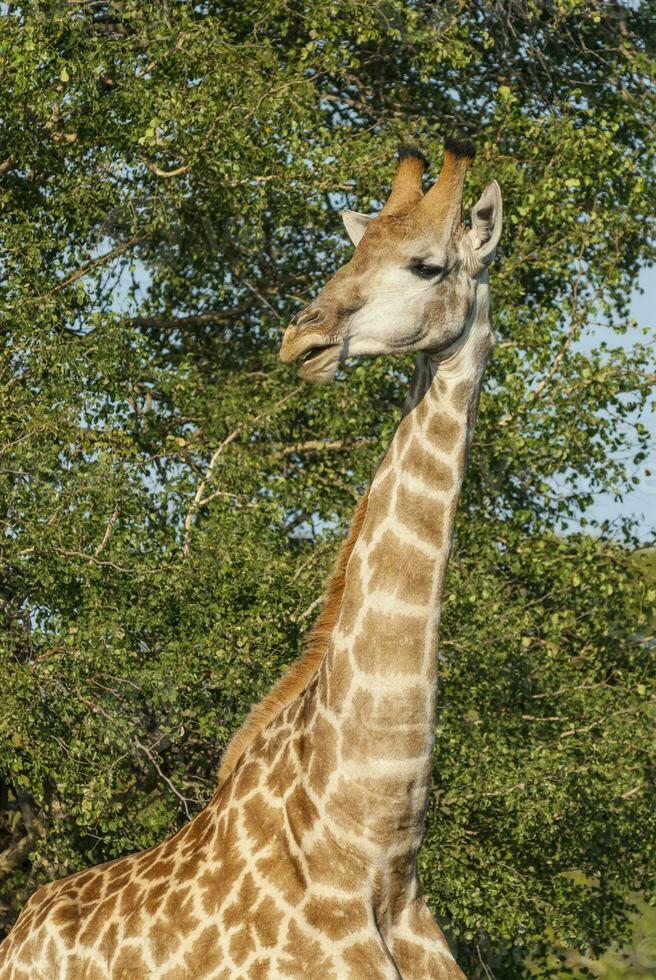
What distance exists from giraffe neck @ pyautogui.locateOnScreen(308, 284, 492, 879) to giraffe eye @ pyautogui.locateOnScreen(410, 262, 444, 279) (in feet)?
0.94

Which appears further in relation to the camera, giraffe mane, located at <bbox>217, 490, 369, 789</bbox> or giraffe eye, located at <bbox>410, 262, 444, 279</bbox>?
giraffe mane, located at <bbox>217, 490, 369, 789</bbox>

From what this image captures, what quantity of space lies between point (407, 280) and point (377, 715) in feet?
5.31

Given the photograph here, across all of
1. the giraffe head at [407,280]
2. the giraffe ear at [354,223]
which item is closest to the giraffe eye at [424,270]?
the giraffe head at [407,280]

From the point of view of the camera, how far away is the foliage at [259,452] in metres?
8.75

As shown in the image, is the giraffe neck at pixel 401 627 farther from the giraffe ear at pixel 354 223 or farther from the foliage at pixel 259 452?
the foliage at pixel 259 452

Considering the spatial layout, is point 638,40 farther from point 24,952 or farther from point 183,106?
point 24,952

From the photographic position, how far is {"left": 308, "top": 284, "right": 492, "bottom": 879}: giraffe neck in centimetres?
520

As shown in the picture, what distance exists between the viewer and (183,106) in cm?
992

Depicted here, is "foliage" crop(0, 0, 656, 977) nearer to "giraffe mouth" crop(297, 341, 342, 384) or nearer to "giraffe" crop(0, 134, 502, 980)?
"giraffe" crop(0, 134, 502, 980)

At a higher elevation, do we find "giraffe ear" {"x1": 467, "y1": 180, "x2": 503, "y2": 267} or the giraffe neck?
"giraffe ear" {"x1": 467, "y1": 180, "x2": 503, "y2": 267}

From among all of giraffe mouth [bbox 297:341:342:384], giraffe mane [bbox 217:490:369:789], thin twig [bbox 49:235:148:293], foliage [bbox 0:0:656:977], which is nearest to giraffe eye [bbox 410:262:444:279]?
giraffe mouth [bbox 297:341:342:384]

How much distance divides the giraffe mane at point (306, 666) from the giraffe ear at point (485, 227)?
3.53ft

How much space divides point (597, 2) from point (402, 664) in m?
8.75

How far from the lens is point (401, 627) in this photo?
5.25m
